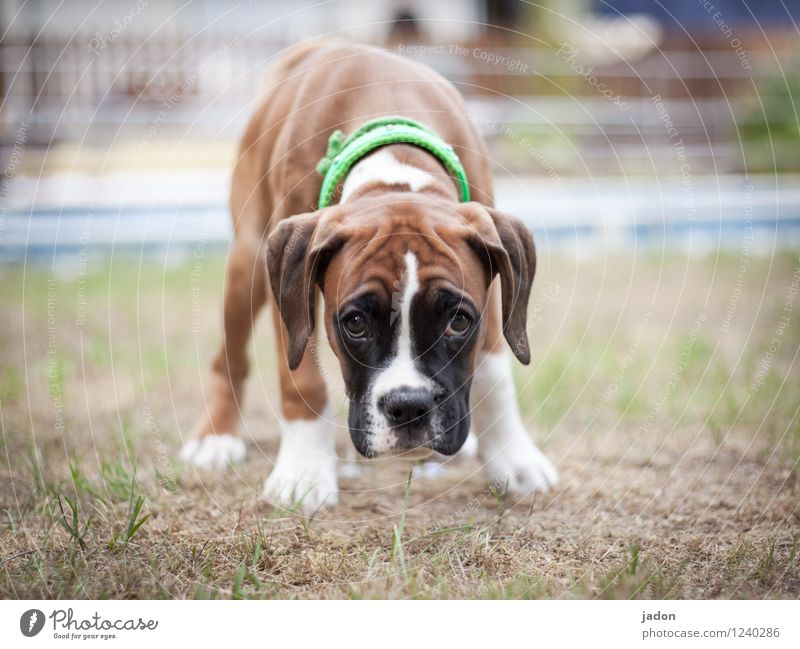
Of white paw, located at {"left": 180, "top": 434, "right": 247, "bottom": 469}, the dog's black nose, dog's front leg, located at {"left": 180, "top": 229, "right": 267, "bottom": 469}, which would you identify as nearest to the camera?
the dog's black nose

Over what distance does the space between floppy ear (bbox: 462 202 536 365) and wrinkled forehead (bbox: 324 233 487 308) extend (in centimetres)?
8

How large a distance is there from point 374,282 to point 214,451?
4.90ft

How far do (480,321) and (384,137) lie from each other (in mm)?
763

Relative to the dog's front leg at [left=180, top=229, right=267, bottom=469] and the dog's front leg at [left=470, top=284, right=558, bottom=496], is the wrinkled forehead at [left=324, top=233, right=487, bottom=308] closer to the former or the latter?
the dog's front leg at [left=470, top=284, right=558, bottom=496]

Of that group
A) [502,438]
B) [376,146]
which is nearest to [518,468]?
[502,438]

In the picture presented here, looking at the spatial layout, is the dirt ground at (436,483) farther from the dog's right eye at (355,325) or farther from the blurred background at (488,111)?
the blurred background at (488,111)

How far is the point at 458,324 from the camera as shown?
2.98 m

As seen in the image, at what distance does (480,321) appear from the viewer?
307 centimetres

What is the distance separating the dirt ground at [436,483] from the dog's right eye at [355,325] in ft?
1.92

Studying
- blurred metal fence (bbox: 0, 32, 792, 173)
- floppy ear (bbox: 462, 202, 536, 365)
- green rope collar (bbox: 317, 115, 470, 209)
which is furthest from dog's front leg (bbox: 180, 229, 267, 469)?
blurred metal fence (bbox: 0, 32, 792, 173)

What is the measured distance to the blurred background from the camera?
33.9 feet

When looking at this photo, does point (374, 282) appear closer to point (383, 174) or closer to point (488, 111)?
point (383, 174)
